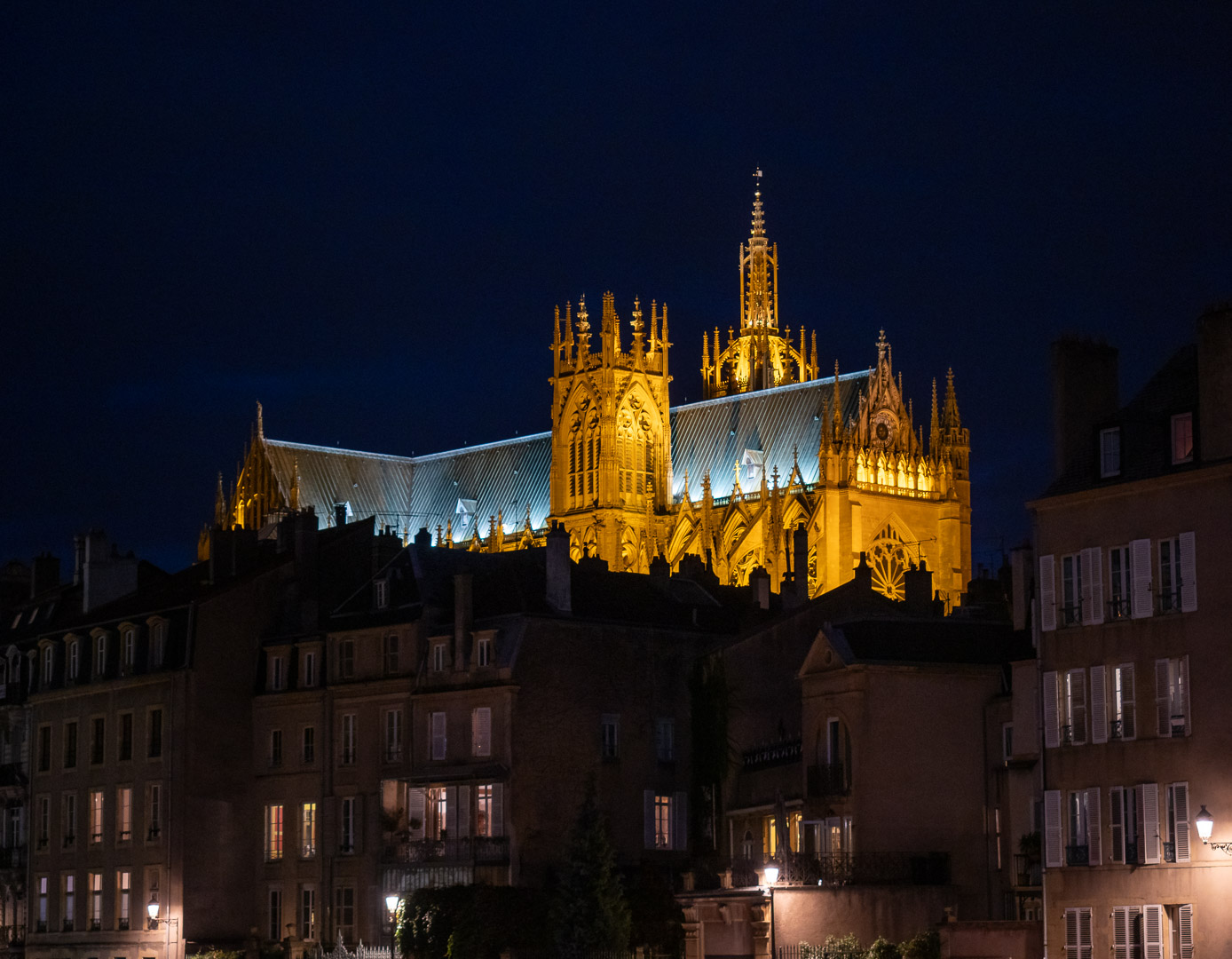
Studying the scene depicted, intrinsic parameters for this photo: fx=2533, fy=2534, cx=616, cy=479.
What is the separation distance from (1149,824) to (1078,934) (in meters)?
2.80

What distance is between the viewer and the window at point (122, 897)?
74562mm

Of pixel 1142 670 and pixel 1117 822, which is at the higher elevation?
pixel 1142 670

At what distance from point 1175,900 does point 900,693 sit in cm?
1253

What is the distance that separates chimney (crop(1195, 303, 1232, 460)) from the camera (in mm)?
47000

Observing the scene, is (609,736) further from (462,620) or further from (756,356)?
(756,356)

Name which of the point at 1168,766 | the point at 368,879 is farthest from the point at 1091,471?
the point at 368,879

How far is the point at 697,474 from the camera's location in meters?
136

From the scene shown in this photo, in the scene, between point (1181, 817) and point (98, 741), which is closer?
point (1181, 817)

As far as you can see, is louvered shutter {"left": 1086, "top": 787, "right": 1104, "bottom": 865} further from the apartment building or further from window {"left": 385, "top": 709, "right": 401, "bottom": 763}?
window {"left": 385, "top": 709, "right": 401, "bottom": 763}

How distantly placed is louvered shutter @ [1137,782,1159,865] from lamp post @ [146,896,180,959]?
33534 mm

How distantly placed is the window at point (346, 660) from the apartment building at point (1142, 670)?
26.1m

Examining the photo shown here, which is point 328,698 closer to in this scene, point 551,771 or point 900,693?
point 551,771

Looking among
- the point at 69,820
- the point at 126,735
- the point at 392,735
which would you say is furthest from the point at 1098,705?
the point at 69,820

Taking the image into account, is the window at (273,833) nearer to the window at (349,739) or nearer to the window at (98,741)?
the window at (349,739)
